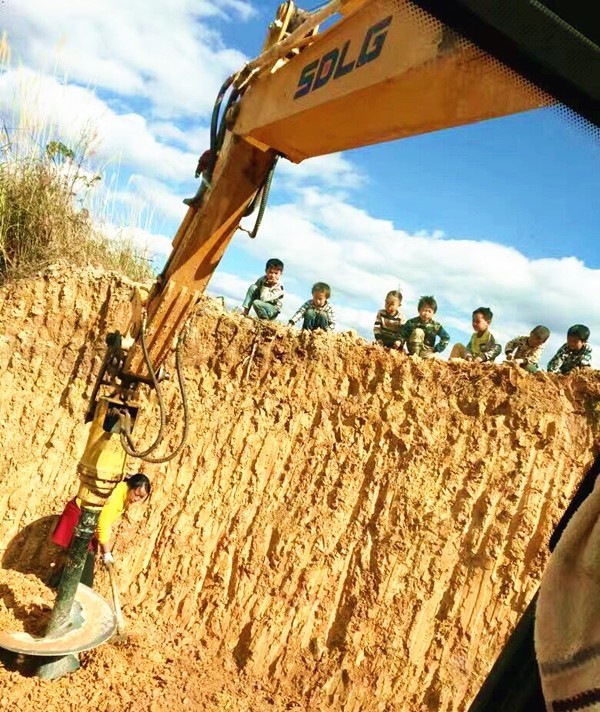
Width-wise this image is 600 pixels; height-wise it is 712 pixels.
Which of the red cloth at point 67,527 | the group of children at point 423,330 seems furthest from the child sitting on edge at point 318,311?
the red cloth at point 67,527

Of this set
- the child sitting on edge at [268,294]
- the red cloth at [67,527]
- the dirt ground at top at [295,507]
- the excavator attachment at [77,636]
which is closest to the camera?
the excavator attachment at [77,636]

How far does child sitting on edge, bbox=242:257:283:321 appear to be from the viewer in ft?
23.0

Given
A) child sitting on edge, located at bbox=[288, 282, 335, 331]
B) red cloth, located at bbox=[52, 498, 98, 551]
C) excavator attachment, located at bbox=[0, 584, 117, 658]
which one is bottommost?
excavator attachment, located at bbox=[0, 584, 117, 658]

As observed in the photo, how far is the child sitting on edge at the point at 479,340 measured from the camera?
22.4ft

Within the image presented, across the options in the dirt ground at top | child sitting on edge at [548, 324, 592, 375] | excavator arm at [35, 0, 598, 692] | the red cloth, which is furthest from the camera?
child sitting on edge at [548, 324, 592, 375]

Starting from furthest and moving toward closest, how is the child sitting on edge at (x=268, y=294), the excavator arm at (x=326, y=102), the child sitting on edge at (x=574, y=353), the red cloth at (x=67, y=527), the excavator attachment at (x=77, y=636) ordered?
the child sitting on edge at (x=268, y=294) < the child sitting on edge at (x=574, y=353) < the red cloth at (x=67, y=527) < the excavator attachment at (x=77, y=636) < the excavator arm at (x=326, y=102)

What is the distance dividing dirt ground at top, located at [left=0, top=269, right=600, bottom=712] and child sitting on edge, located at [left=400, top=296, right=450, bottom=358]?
1.72ft

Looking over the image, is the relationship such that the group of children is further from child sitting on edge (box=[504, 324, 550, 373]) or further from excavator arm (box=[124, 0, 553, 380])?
excavator arm (box=[124, 0, 553, 380])

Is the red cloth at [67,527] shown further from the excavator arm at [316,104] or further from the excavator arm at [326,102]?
the excavator arm at [326,102]

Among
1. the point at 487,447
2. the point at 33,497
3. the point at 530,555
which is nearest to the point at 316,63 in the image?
the point at 487,447

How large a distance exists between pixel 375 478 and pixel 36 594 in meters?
3.35

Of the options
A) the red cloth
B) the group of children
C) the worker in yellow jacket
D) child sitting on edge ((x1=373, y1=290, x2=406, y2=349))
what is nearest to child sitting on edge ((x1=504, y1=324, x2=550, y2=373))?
the group of children

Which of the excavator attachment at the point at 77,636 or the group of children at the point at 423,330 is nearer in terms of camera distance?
the excavator attachment at the point at 77,636

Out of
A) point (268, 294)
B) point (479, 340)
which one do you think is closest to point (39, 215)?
point (268, 294)
